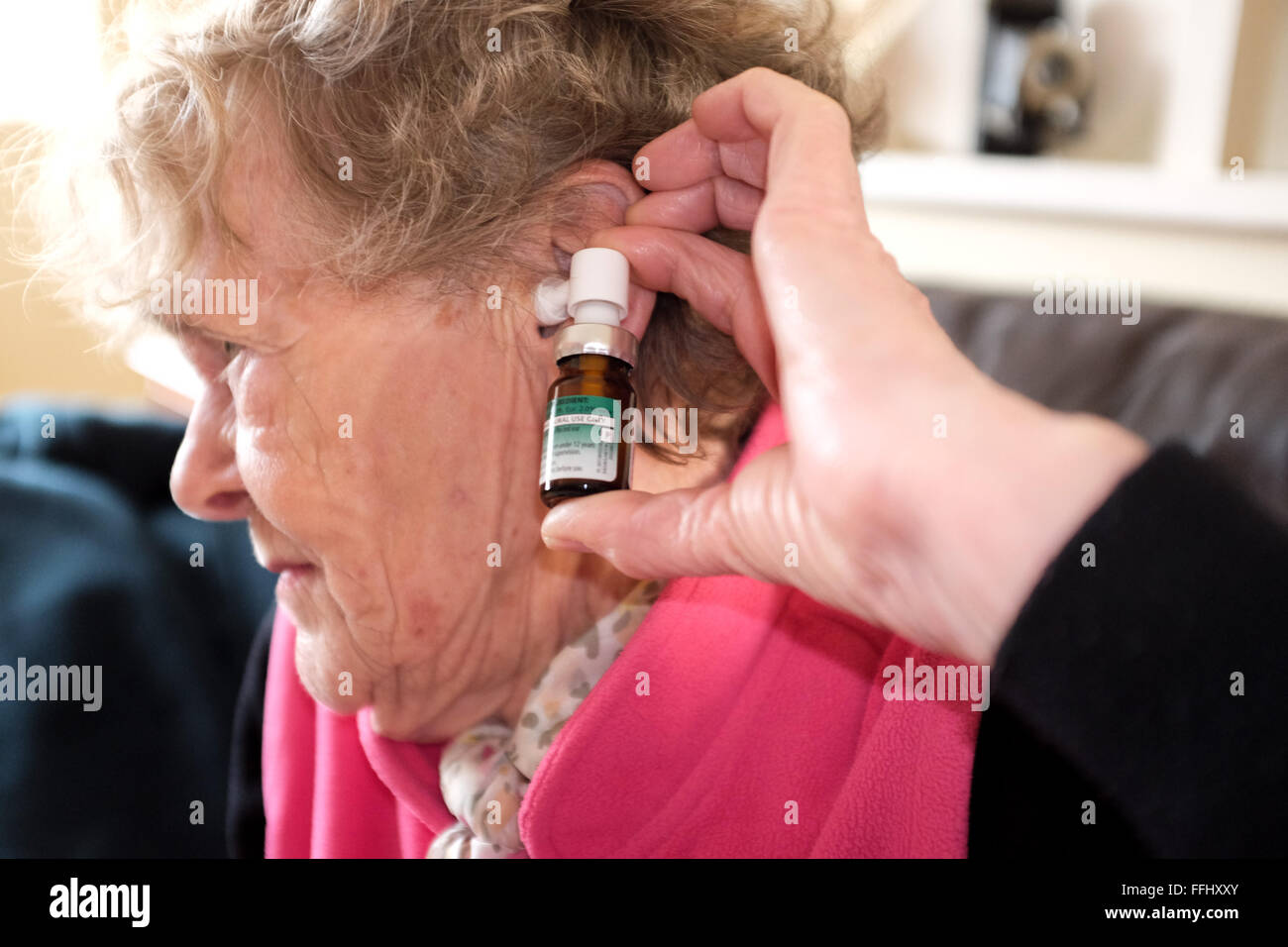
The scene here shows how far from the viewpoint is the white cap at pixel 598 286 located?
31.6 inches

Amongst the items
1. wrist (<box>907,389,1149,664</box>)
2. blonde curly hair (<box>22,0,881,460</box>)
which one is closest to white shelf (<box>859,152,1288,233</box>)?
blonde curly hair (<box>22,0,881,460</box>)

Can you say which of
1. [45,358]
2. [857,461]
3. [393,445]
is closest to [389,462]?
[393,445]

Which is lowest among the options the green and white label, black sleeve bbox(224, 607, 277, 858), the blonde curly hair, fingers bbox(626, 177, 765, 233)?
black sleeve bbox(224, 607, 277, 858)

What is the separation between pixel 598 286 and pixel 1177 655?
0.49 metres

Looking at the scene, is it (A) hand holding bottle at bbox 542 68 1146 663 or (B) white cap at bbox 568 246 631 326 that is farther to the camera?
(B) white cap at bbox 568 246 631 326

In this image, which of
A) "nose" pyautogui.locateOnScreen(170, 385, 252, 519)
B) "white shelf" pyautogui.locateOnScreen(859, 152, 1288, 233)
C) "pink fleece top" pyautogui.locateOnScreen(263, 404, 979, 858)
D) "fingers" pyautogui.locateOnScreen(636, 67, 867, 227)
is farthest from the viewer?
"white shelf" pyautogui.locateOnScreen(859, 152, 1288, 233)

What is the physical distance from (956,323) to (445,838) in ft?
3.46

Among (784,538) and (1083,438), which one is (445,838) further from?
(1083,438)

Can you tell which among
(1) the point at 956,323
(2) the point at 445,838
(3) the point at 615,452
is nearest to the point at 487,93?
(3) the point at 615,452

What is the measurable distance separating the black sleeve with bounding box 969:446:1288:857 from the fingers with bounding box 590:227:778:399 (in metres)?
0.35

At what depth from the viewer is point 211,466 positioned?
972mm

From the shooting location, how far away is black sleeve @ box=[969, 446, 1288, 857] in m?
0.51

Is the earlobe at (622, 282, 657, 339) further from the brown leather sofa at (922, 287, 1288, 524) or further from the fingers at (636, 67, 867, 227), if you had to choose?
the brown leather sofa at (922, 287, 1288, 524)

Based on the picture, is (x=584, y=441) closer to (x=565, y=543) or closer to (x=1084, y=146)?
(x=565, y=543)
